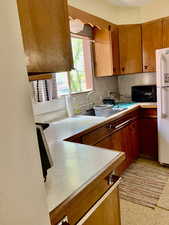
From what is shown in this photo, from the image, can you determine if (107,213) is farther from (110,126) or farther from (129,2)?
(129,2)

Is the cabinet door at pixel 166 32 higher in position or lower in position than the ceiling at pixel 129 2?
lower

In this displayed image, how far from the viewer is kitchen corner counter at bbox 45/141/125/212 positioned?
75 centimetres

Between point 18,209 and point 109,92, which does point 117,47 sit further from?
point 18,209

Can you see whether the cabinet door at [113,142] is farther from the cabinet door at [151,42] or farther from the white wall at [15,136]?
the white wall at [15,136]

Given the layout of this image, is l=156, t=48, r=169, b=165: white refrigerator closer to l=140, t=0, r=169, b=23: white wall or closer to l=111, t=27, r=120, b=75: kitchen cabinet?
l=111, t=27, r=120, b=75: kitchen cabinet

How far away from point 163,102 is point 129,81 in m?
1.11

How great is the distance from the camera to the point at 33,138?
47 cm

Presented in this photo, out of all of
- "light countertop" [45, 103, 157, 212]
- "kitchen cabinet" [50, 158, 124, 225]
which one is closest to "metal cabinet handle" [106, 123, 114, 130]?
"light countertop" [45, 103, 157, 212]

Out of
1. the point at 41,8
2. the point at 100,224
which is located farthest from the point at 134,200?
the point at 41,8

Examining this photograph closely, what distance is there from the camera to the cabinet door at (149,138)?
9.19ft

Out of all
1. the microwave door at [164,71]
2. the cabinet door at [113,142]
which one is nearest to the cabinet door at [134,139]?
the cabinet door at [113,142]

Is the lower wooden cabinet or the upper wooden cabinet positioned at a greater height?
the upper wooden cabinet

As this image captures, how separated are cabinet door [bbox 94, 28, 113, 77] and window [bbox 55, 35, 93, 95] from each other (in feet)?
0.40

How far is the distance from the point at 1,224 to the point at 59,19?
74 centimetres
